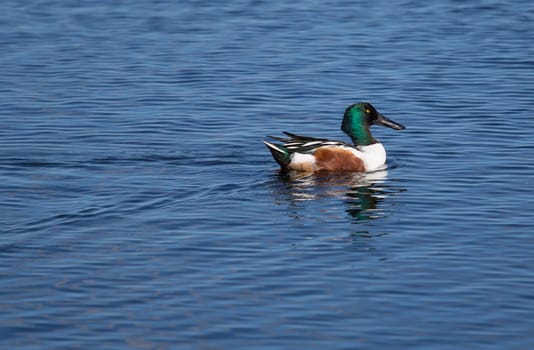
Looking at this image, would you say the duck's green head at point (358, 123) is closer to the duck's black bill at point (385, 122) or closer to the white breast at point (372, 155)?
the duck's black bill at point (385, 122)

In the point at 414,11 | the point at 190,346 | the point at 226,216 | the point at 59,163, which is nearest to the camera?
the point at 190,346

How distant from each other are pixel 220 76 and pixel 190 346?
1314 centimetres

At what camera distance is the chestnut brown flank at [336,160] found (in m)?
14.9

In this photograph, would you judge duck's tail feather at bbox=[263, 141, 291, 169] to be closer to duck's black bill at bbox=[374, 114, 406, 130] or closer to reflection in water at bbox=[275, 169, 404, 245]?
reflection in water at bbox=[275, 169, 404, 245]

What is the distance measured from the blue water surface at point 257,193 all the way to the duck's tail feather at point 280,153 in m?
0.22

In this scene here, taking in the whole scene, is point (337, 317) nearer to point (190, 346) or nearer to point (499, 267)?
point (190, 346)

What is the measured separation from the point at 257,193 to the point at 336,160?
1.52m

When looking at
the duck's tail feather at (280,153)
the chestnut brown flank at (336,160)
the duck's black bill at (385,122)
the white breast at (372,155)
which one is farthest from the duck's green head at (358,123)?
the duck's tail feather at (280,153)

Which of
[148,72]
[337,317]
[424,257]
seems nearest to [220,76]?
[148,72]

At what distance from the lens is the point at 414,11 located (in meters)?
29.3

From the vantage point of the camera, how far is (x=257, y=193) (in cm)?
1397

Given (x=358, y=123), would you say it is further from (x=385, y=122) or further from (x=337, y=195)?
(x=337, y=195)

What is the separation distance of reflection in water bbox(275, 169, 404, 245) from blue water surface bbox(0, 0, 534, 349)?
0.05 m

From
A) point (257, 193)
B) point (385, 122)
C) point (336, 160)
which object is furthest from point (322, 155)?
point (385, 122)
